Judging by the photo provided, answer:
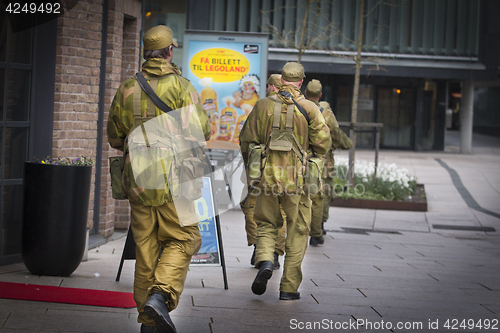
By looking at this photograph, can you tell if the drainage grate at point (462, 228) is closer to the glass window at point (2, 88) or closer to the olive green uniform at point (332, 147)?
the olive green uniform at point (332, 147)

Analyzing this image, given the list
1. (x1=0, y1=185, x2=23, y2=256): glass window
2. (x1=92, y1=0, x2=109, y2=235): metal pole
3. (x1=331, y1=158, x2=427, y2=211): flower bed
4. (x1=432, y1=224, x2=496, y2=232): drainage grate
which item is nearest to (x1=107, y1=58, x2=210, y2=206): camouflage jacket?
(x1=0, y1=185, x2=23, y2=256): glass window

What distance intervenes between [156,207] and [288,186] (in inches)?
54.4

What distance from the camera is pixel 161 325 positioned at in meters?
3.47

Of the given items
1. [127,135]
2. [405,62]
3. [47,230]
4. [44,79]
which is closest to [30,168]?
[47,230]

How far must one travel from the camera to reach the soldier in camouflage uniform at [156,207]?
12.2ft

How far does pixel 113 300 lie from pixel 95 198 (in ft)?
8.33

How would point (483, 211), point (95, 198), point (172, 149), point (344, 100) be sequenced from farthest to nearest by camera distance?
1. point (344, 100)
2. point (483, 211)
3. point (95, 198)
4. point (172, 149)

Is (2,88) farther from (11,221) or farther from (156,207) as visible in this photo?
(156,207)

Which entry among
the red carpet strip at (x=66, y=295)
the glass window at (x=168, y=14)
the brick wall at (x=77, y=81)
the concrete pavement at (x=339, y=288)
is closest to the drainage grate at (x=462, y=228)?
the concrete pavement at (x=339, y=288)

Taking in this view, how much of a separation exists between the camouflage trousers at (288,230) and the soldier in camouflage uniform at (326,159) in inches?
71.2

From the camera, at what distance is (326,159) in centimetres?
747

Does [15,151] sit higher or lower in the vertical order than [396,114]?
lower

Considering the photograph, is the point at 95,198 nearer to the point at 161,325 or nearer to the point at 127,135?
the point at 127,135

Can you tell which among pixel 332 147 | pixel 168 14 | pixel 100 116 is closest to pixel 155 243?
pixel 100 116
